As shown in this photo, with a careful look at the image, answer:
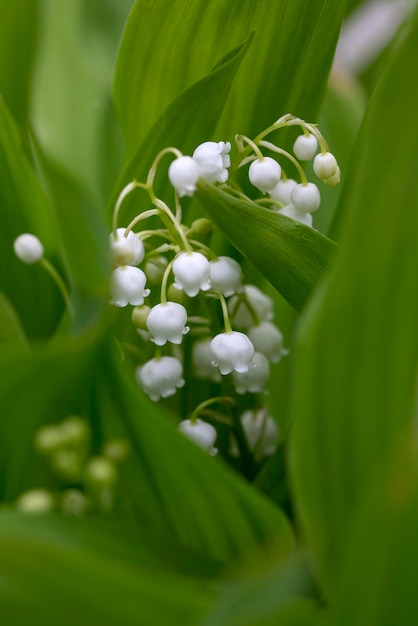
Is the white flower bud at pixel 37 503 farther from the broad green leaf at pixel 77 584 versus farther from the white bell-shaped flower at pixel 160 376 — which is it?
the white bell-shaped flower at pixel 160 376

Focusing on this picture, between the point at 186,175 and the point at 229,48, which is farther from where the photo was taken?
the point at 229,48

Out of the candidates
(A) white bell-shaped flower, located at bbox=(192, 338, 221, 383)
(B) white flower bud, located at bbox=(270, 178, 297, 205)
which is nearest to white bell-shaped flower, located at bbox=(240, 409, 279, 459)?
(A) white bell-shaped flower, located at bbox=(192, 338, 221, 383)

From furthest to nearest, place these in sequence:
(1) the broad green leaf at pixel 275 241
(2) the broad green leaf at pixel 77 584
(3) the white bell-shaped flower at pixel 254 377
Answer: (3) the white bell-shaped flower at pixel 254 377 < (1) the broad green leaf at pixel 275 241 < (2) the broad green leaf at pixel 77 584

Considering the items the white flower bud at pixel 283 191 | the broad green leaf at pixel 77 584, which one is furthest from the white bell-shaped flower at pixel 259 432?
the broad green leaf at pixel 77 584

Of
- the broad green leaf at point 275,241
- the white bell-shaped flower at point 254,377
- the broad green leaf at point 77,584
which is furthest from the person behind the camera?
the white bell-shaped flower at point 254,377

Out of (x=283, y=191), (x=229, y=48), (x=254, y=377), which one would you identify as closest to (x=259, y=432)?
(x=254, y=377)

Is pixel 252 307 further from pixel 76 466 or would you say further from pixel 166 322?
pixel 76 466

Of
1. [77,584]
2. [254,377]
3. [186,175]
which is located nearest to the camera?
[77,584]
